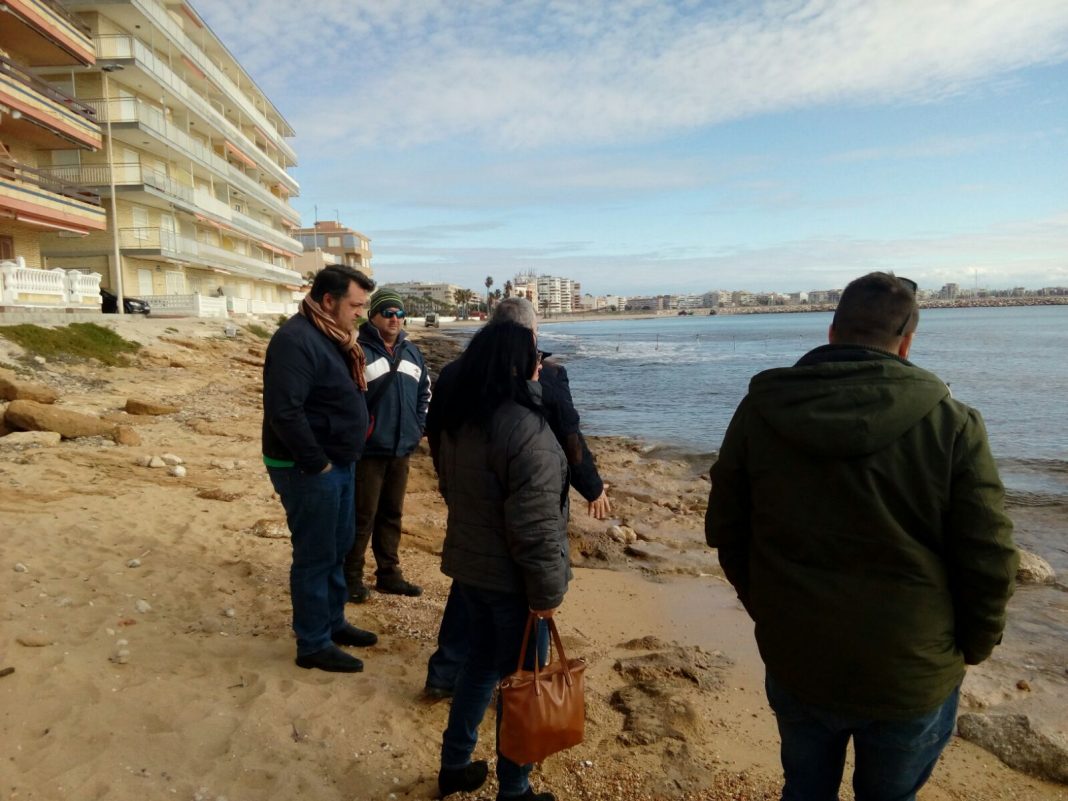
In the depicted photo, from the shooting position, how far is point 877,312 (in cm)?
187

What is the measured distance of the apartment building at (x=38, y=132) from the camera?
63.7ft

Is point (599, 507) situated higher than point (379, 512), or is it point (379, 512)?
point (599, 507)

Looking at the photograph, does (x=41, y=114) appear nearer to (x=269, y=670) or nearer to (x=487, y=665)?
(x=269, y=670)

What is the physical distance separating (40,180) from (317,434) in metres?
24.9

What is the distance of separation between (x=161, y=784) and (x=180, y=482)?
493 centimetres

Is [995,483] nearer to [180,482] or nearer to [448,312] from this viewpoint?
[180,482]

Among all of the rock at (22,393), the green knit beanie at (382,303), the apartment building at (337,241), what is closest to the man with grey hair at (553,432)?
the green knit beanie at (382,303)

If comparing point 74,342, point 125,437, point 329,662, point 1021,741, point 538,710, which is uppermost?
point 74,342

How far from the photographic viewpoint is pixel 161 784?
105 inches

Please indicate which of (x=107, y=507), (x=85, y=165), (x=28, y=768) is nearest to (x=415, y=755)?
(x=28, y=768)

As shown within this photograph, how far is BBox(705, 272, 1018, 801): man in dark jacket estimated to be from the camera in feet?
5.47

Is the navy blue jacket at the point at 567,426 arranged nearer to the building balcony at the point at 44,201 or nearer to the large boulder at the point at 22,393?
the large boulder at the point at 22,393

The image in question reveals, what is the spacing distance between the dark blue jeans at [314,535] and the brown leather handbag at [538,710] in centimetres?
146

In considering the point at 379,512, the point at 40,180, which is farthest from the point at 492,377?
the point at 40,180
